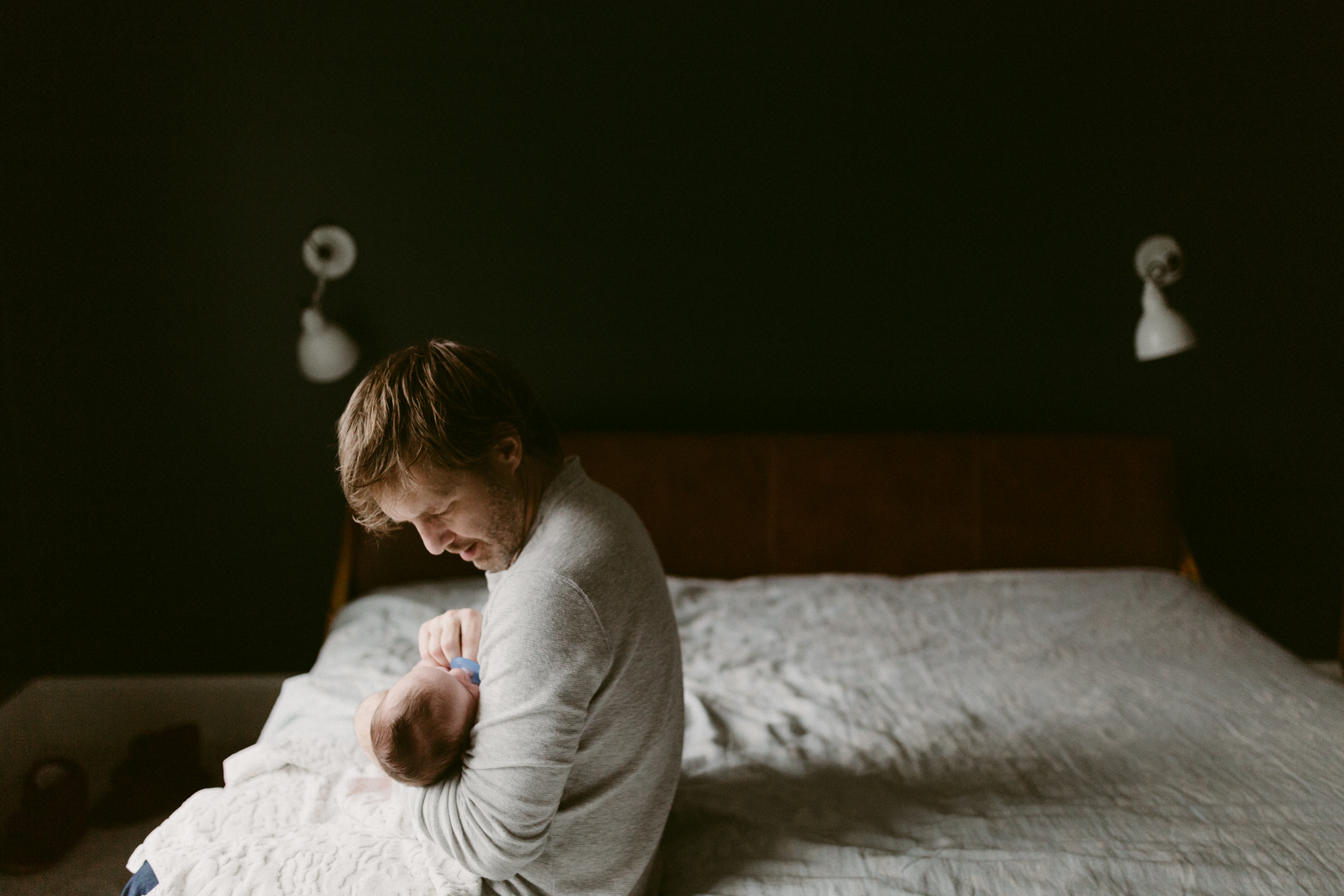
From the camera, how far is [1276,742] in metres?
1.64

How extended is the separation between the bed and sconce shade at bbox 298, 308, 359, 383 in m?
0.50

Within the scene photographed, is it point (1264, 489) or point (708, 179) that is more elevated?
point (708, 179)

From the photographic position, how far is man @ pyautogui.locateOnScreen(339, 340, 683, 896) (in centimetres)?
98

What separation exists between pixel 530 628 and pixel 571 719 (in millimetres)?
110

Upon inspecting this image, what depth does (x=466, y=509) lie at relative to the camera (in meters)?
1.09

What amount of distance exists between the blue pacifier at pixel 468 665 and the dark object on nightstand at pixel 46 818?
1.55 meters

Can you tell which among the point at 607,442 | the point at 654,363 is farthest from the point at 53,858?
the point at 654,363

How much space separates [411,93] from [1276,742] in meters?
2.63

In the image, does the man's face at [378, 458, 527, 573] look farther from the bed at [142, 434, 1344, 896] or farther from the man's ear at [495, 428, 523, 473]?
the bed at [142, 434, 1344, 896]

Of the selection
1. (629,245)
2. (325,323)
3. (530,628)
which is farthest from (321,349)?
(530,628)

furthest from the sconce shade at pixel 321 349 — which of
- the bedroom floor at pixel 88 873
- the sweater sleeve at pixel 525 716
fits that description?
the sweater sleeve at pixel 525 716

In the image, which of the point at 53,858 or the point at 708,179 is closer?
the point at 53,858

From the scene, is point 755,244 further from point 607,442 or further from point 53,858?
point 53,858

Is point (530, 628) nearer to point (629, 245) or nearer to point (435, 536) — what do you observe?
point (435, 536)
